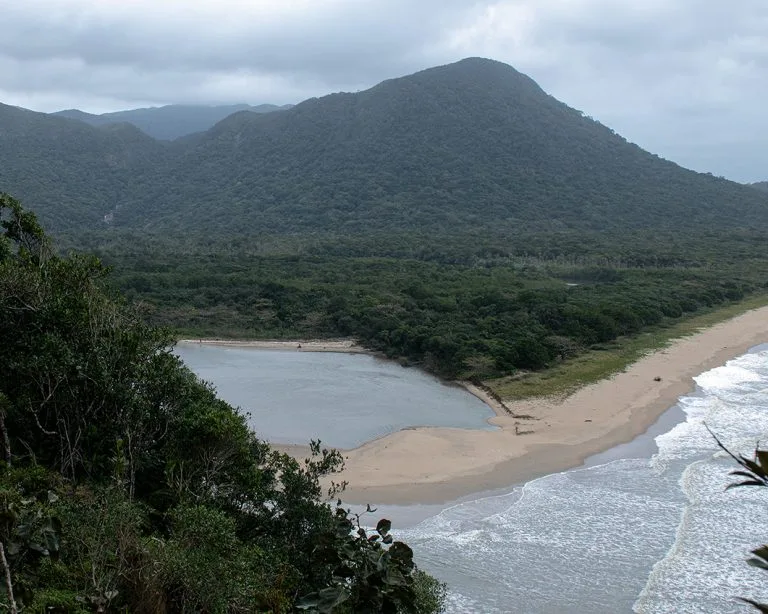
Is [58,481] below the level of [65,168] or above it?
below

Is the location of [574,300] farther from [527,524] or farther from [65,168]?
[65,168]

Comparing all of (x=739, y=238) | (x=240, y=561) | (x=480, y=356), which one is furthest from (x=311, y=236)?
(x=240, y=561)

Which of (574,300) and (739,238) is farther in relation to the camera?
(739,238)

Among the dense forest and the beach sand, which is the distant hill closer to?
the dense forest

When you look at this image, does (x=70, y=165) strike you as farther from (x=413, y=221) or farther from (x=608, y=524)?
(x=608, y=524)

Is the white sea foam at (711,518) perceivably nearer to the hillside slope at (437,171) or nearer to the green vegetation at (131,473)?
the green vegetation at (131,473)

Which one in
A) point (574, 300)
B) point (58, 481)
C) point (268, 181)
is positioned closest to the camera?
point (58, 481)
